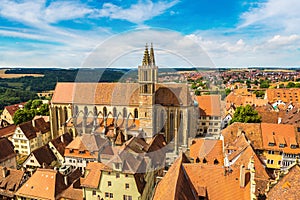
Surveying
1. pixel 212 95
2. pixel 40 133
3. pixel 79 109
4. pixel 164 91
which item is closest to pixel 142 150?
pixel 164 91

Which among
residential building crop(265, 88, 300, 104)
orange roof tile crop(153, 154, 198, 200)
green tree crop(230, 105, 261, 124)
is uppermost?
residential building crop(265, 88, 300, 104)

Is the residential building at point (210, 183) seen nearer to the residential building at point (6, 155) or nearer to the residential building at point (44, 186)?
the residential building at point (44, 186)

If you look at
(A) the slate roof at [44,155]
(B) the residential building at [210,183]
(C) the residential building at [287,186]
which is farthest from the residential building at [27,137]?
(C) the residential building at [287,186]

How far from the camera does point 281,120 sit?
45250 millimetres

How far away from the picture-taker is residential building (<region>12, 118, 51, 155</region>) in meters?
45.7

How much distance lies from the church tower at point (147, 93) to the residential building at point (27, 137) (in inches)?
917

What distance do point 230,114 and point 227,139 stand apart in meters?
29.3

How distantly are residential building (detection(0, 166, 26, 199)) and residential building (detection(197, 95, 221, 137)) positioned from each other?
133ft

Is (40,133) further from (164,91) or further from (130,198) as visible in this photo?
(130,198)

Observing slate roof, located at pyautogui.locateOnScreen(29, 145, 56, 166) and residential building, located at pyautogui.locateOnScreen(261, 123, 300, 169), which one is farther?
slate roof, located at pyautogui.locateOnScreen(29, 145, 56, 166)

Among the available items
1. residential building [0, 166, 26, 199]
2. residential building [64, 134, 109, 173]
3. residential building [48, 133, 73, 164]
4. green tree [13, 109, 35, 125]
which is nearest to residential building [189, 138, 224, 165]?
residential building [64, 134, 109, 173]

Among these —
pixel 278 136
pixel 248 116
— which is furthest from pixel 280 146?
pixel 248 116

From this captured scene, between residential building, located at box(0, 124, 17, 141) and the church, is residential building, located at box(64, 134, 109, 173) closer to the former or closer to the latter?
the church

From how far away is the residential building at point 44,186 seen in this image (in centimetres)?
2578
